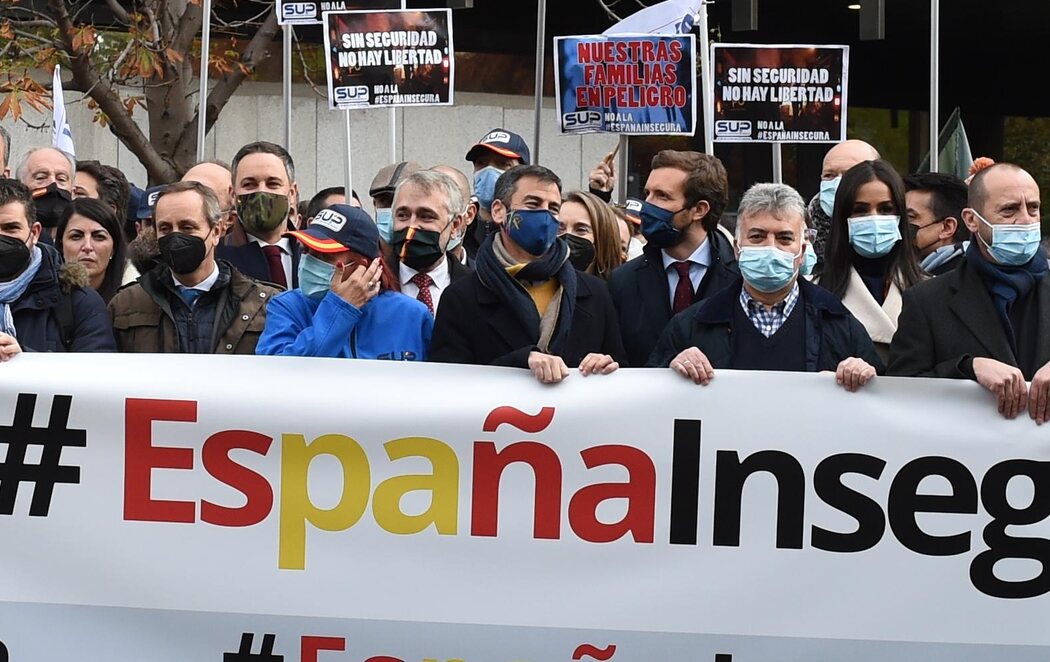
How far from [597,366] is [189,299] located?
1520 millimetres

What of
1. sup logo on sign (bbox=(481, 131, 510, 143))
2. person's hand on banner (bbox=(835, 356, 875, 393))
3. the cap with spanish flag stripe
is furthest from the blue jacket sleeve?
sup logo on sign (bbox=(481, 131, 510, 143))

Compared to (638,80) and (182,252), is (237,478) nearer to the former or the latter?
(182,252)

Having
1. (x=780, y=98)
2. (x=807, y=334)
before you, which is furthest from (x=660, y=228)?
(x=780, y=98)

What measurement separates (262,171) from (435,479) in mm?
2232

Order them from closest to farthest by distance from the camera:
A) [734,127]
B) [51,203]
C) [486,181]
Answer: [51,203]
[486,181]
[734,127]

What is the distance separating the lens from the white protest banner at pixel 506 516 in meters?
4.67

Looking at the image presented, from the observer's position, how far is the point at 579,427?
4.80 meters

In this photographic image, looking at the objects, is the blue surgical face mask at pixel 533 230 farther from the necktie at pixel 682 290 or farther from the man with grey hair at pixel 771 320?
the necktie at pixel 682 290

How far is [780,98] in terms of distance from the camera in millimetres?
7859

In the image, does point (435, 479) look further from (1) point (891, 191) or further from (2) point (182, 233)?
(1) point (891, 191)

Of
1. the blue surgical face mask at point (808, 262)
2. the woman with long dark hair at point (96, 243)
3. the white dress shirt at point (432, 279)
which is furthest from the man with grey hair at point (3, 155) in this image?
the blue surgical face mask at point (808, 262)

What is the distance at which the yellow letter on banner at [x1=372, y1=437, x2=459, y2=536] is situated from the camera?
4.77 m

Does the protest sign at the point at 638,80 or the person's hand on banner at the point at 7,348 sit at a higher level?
the protest sign at the point at 638,80

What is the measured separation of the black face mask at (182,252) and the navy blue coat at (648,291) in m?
1.39
